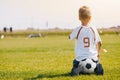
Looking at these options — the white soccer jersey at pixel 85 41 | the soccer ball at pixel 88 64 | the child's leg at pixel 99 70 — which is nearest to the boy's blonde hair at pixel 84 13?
the white soccer jersey at pixel 85 41

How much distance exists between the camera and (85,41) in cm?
981

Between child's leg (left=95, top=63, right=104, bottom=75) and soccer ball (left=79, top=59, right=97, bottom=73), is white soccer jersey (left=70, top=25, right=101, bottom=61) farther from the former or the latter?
child's leg (left=95, top=63, right=104, bottom=75)

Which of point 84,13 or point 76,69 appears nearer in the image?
point 84,13

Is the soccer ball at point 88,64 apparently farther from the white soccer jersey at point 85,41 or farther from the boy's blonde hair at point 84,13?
the boy's blonde hair at point 84,13

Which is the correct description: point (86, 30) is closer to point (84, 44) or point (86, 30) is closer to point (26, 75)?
point (84, 44)

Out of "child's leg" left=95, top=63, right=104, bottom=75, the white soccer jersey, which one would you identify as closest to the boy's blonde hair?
the white soccer jersey

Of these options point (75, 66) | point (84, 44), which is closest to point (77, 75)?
point (75, 66)

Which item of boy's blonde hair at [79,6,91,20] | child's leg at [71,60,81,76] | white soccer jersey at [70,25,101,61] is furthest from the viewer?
white soccer jersey at [70,25,101,61]

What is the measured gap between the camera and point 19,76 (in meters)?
10.0

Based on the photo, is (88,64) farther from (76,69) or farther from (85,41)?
(85,41)

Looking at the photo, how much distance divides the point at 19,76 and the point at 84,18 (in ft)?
7.92

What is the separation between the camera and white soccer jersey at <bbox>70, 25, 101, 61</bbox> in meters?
9.77

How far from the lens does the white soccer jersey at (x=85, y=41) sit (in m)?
9.77

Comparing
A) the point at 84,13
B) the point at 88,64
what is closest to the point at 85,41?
the point at 88,64
